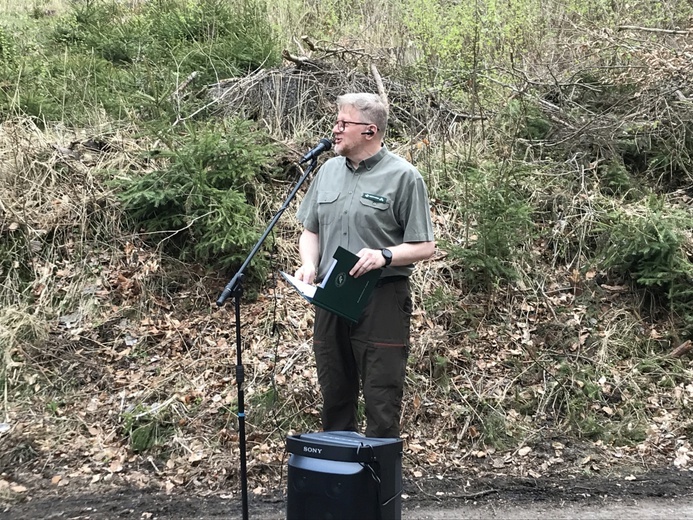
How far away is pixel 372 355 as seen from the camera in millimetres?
3035

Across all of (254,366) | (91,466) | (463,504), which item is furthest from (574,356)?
(91,466)

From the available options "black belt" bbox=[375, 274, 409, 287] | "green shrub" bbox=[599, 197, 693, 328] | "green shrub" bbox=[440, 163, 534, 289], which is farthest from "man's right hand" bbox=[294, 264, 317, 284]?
"green shrub" bbox=[599, 197, 693, 328]

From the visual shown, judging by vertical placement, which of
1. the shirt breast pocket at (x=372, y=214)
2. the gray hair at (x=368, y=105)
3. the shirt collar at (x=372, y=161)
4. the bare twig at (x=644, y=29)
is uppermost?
the bare twig at (x=644, y=29)

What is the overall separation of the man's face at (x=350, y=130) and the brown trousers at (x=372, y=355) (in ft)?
2.39

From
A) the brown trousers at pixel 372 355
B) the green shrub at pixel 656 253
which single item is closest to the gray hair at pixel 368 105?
the brown trousers at pixel 372 355

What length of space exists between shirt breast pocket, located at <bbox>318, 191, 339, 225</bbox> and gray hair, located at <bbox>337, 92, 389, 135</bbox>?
41 centimetres

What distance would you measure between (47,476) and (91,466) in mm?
280

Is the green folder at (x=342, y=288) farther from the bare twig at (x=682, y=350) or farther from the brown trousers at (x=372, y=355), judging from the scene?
the bare twig at (x=682, y=350)

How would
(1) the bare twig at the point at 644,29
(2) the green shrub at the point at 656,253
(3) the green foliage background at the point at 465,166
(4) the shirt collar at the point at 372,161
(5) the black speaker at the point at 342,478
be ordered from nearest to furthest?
1. (5) the black speaker at the point at 342,478
2. (4) the shirt collar at the point at 372,161
3. (3) the green foliage background at the point at 465,166
4. (2) the green shrub at the point at 656,253
5. (1) the bare twig at the point at 644,29

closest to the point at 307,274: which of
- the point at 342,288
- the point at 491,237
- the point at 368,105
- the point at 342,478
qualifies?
the point at 342,288

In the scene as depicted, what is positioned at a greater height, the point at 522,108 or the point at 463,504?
the point at 522,108

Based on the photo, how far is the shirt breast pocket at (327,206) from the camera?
3120 mm

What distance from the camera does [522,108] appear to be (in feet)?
23.0

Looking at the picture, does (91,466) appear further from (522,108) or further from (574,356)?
(522,108)
